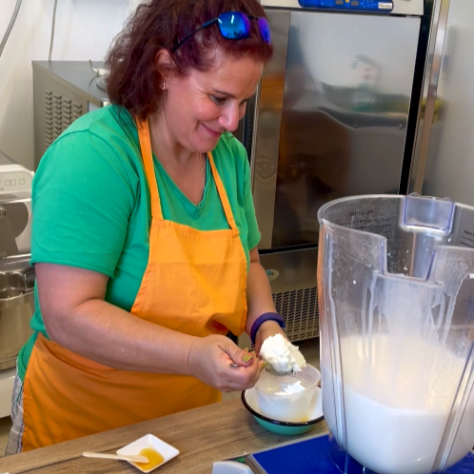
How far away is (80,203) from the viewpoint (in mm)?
983

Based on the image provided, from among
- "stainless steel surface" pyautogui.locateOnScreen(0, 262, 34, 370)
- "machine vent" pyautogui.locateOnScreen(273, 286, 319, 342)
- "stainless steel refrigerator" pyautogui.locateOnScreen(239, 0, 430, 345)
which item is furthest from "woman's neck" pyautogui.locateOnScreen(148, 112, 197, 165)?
"machine vent" pyautogui.locateOnScreen(273, 286, 319, 342)

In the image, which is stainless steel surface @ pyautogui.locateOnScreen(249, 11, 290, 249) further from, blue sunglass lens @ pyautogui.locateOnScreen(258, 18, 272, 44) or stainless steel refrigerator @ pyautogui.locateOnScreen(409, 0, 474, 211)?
blue sunglass lens @ pyautogui.locateOnScreen(258, 18, 272, 44)

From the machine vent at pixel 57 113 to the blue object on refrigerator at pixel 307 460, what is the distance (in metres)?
Answer: 1.33

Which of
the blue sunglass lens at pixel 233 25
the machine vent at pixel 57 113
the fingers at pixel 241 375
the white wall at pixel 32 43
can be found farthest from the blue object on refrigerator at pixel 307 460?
the white wall at pixel 32 43

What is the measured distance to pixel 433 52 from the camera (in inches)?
89.7

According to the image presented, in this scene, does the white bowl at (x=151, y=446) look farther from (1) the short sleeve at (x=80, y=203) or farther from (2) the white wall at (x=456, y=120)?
(2) the white wall at (x=456, y=120)

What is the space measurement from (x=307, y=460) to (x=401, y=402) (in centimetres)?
16

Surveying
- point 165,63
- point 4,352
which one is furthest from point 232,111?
point 4,352

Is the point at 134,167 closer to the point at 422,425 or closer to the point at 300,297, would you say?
the point at 422,425

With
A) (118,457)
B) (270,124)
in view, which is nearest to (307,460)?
(118,457)

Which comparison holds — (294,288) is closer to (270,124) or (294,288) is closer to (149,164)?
(270,124)

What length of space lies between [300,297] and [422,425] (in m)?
1.77

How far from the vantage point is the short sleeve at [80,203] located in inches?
38.5

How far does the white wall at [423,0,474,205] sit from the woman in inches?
56.2
